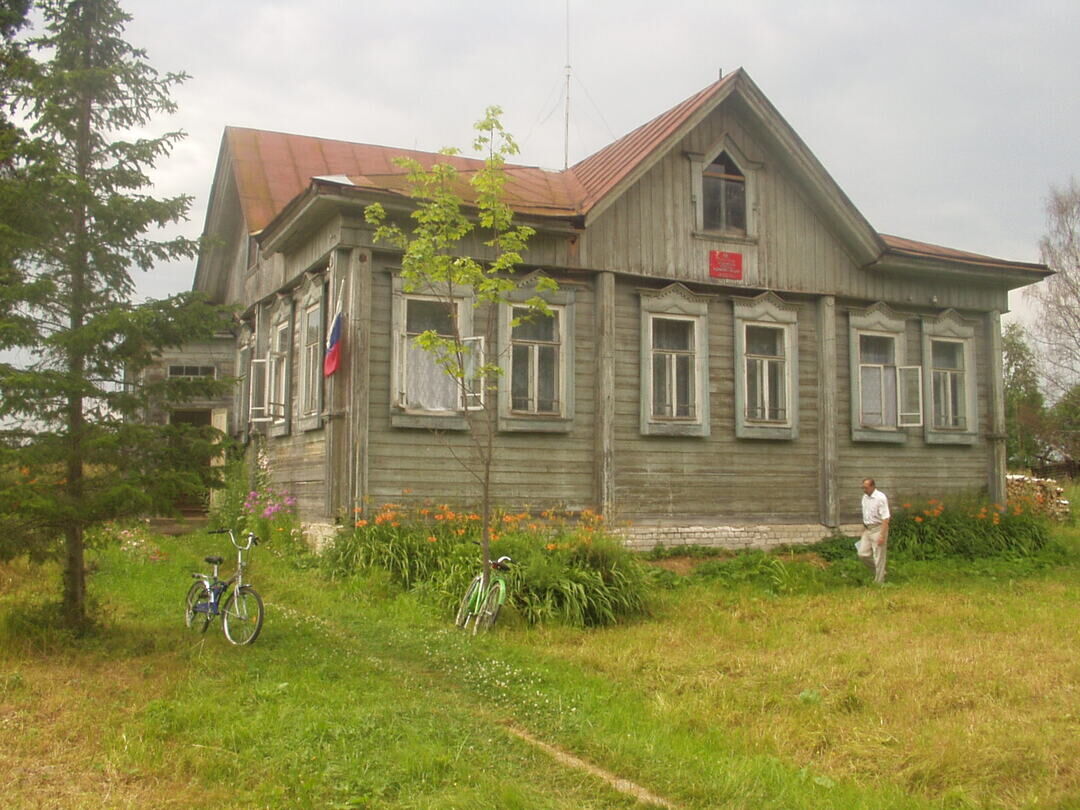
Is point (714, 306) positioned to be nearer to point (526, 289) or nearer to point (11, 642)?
point (526, 289)

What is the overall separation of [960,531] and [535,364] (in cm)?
740

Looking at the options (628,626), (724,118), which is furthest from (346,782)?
(724,118)

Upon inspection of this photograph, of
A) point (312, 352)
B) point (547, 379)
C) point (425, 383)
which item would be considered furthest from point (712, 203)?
point (312, 352)

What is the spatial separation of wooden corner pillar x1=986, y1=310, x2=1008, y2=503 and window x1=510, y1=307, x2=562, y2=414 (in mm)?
8182

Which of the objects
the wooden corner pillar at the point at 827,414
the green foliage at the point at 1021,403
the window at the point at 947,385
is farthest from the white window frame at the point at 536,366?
the green foliage at the point at 1021,403

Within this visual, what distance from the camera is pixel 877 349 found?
1744 cm

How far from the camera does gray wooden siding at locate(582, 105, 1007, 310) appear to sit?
50.1 feet

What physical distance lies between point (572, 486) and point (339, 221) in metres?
4.85

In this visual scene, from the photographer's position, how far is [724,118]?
16.2 metres

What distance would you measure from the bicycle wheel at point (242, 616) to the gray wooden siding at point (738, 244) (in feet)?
25.2

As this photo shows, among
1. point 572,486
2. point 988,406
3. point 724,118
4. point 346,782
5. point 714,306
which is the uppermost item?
point 724,118

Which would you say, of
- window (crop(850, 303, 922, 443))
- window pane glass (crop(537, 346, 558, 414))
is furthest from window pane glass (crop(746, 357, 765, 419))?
window pane glass (crop(537, 346, 558, 414))

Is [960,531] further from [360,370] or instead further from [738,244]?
[360,370]

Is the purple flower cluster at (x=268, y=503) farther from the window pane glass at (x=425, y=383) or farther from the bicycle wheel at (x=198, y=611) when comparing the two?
the bicycle wheel at (x=198, y=611)
